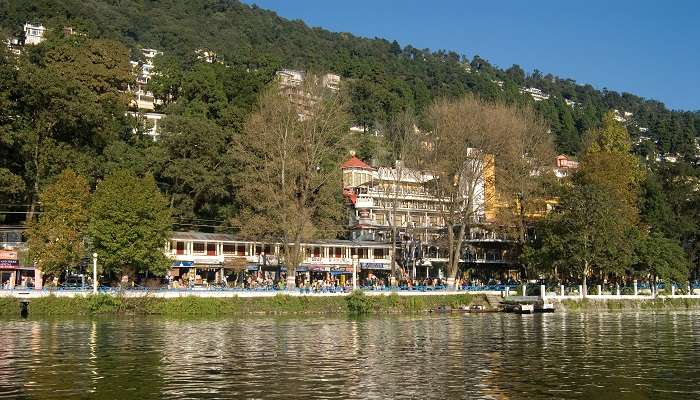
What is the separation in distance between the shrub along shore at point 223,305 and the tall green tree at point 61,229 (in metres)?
5.49

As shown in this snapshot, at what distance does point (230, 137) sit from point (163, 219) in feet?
67.7

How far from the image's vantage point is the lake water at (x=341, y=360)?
24.9m

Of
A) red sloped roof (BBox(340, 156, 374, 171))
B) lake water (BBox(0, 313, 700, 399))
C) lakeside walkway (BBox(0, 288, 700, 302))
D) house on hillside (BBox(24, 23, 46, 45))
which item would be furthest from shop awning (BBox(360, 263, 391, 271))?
house on hillside (BBox(24, 23, 46, 45))

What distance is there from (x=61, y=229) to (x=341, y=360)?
120 feet

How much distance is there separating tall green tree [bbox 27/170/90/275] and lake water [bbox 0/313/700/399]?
9.94 m

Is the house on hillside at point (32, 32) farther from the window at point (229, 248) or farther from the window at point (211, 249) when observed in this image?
the window at point (211, 249)

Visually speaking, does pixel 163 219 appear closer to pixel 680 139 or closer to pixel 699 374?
pixel 699 374

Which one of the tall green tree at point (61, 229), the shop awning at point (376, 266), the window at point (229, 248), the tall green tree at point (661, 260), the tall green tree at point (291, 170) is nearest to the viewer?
the tall green tree at point (61, 229)

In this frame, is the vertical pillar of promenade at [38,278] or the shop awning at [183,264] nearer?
the vertical pillar of promenade at [38,278]

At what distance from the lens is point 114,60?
93.3 metres

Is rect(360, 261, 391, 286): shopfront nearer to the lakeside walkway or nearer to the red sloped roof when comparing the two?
the red sloped roof

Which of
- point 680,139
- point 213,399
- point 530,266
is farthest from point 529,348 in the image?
point 680,139

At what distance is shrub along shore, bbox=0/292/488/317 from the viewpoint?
55656mm

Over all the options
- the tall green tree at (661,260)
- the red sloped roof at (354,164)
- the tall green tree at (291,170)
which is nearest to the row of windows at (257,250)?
the tall green tree at (291,170)
